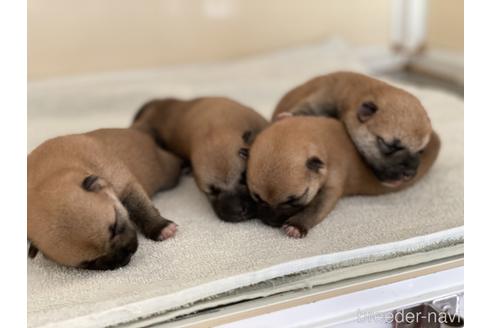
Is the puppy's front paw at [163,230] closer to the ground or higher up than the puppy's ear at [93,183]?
closer to the ground

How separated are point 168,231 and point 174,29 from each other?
7.45 feet

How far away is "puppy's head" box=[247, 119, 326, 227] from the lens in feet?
5.28

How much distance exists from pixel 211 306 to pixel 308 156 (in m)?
0.58

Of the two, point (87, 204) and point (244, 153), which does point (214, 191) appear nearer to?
point (244, 153)

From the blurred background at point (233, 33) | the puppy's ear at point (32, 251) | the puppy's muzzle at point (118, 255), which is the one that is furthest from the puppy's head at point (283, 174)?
the blurred background at point (233, 33)

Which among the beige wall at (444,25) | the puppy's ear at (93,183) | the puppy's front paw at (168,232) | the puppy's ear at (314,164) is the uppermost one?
the beige wall at (444,25)

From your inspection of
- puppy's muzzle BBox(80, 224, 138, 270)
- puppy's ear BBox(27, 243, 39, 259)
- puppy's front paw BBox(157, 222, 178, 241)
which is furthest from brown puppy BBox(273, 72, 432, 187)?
puppy's ear BBox(27, 243, 39, 259)

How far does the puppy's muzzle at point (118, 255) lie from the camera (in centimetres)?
136

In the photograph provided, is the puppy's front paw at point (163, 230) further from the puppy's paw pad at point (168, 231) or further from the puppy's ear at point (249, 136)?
the puppy's ear at point (249, 136)

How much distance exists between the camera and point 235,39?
12.2 ft

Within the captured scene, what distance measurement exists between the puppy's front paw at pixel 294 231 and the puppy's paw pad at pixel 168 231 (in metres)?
0.30

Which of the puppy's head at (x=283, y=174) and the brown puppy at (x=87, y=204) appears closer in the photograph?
the brown puppy at (x=87, y=204)

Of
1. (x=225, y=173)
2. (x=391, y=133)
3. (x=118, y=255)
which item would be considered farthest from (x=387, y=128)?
(x=118, y=255)

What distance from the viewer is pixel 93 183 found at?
54.6 inches
